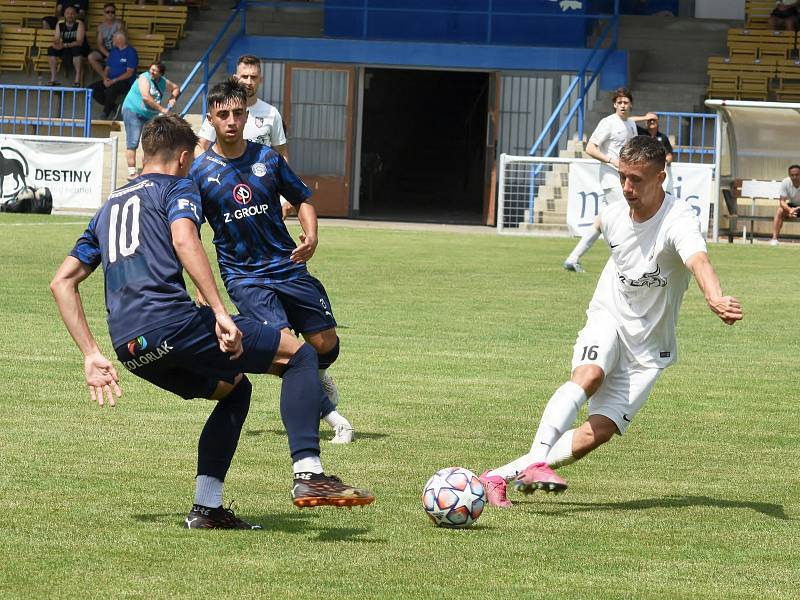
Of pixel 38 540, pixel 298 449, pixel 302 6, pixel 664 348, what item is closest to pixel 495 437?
pixel 664 348

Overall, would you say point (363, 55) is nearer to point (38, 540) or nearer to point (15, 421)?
point (15, 421)

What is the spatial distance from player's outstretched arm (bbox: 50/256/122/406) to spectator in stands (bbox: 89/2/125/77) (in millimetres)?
25385

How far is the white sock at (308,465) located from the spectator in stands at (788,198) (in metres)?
19.9

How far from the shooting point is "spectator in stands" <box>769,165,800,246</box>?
24.4 metres

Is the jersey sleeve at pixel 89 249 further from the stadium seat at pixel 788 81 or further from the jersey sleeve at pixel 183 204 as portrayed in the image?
the stadium seat at pixel 788 81

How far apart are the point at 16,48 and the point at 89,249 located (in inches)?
1100

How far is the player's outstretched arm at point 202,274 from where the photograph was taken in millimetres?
5426

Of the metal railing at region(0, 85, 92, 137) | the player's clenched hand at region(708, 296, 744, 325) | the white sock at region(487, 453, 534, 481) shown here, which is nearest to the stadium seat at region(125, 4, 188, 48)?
the metal railing at region(0, 85, 92, 137)

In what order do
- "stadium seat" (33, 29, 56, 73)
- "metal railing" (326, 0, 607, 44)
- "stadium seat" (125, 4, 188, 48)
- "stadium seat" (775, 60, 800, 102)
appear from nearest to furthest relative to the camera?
"stadium seat" (775, 60, 800, 102) < "metal railing" (326, 0, 607, 44) < "stadium seat" (125, 4, 188, 48) < "stadium seat" (33, 29, 56, 73)

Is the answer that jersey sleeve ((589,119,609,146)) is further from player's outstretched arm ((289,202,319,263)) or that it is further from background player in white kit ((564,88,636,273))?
player's outstretched arm ((289,202,319,263))

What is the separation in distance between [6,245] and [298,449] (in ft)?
46.0

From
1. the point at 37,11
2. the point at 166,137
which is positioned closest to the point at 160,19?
the point at 37,11

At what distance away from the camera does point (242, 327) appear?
5.67 m

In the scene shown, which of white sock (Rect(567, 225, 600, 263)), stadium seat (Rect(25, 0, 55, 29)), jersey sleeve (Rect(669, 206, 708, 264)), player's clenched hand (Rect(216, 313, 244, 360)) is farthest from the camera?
stadium seat (Rect(25, 0, 55, 29))
